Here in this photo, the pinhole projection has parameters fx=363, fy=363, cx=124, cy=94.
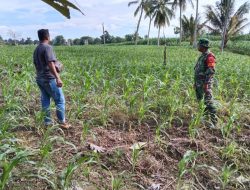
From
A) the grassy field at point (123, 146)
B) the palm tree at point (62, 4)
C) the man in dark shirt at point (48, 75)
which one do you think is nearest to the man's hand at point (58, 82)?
the man in dark shirt at point (48, 75)

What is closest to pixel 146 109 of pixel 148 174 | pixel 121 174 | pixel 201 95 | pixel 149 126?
pixel 149 126

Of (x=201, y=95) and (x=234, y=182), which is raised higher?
(x=201, y=95)

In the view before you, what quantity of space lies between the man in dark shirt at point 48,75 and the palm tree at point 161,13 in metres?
38.6

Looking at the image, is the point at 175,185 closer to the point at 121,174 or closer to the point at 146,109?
the point at 121,174

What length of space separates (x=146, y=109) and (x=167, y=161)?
4.01 feet

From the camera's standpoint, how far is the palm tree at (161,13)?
41.9 metres

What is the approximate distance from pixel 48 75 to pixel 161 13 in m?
39.2

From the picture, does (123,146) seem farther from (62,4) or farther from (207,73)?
(62,4)

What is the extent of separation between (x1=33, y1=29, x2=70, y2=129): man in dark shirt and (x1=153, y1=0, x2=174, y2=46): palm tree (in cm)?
3858

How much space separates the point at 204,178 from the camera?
387cm

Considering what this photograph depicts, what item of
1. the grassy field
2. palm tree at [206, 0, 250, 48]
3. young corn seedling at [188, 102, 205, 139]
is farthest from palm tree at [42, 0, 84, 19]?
palm tree at [206, 0, 250, 48]

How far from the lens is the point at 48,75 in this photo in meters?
4.71

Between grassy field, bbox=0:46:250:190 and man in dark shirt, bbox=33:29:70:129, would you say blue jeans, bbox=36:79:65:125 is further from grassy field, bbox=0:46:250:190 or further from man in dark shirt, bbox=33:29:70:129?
grassy field, bbox=0:46:250:190

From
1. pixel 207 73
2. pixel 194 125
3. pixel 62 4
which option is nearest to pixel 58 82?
pixel 194 125
